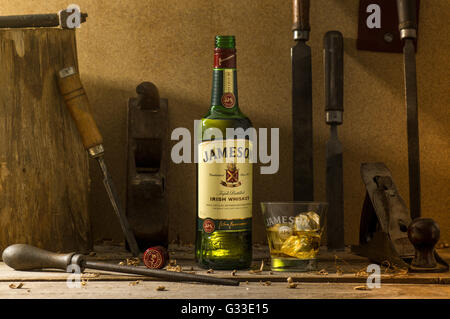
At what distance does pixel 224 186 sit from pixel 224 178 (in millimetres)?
13

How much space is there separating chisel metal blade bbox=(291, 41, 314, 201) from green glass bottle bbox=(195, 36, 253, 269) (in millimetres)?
167

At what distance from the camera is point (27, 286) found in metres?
Answer: 0.71

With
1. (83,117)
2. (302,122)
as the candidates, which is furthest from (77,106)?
(302,122)

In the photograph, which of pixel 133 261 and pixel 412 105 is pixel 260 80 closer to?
pixel 412 105

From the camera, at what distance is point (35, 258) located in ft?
2.56

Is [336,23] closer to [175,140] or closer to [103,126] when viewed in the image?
[175,140]

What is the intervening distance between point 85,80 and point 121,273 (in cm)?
48

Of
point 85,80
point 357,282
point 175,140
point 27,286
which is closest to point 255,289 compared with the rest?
point 357,282

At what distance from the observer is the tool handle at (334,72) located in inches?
37.9

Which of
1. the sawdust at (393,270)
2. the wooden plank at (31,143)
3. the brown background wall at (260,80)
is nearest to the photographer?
the sawdust at (393,270)

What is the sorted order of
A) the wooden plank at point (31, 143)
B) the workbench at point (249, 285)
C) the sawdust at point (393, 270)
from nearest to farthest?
the workbench at point (249, 285), the sawdust at point (393, 270), the wooden plank at point (31, 143)

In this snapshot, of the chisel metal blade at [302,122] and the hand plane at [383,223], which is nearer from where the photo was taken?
the hand plane at [383,223]

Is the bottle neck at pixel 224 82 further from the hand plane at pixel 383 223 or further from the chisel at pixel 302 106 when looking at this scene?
the hand plane at pixel 383 223

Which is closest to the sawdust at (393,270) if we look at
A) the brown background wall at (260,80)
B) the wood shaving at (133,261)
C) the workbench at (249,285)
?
the workbench at (249,285)
